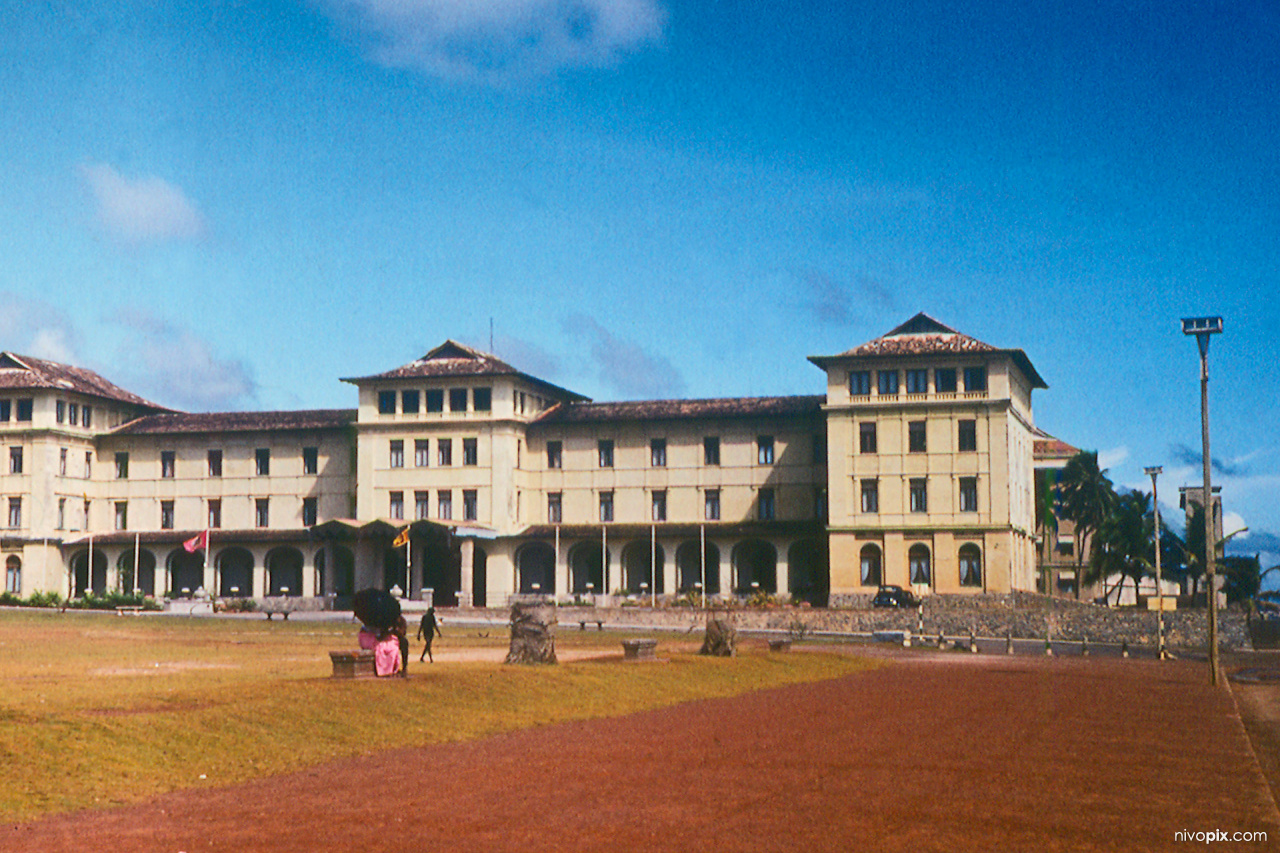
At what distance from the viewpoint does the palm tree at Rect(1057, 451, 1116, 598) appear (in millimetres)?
92812

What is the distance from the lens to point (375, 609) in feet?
81.6

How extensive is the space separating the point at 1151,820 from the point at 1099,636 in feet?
158

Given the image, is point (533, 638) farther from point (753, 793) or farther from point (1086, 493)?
point (1086, 493)

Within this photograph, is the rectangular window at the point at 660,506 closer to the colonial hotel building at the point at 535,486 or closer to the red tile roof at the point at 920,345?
the colonial hotel building at the point at 535,486

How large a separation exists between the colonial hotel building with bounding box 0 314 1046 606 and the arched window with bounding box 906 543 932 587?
0.37 ft

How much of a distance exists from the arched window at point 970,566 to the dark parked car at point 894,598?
3873mm

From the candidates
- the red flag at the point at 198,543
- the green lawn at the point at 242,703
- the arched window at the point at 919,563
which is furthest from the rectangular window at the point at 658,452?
the green lawn at the point at 242,703

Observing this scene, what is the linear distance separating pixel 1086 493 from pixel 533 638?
69973 millimetres

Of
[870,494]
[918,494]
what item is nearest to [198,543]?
[870,494]

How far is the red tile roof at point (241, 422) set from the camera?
81438 millimetres

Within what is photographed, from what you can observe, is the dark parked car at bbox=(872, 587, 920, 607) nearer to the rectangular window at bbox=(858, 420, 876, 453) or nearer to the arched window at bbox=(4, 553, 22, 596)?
the rectangular window at bbox=(858, 420, 876, 453)

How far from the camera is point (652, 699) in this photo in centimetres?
2722

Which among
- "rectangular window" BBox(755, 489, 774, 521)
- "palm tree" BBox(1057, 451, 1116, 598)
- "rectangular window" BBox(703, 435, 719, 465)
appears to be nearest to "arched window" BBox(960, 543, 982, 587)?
"rectangular window" BBox(755, 489, 774, 521)

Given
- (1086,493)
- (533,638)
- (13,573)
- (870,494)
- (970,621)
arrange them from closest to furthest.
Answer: (533,638), (970,621), (870,494), (13,573), (1086,493)
